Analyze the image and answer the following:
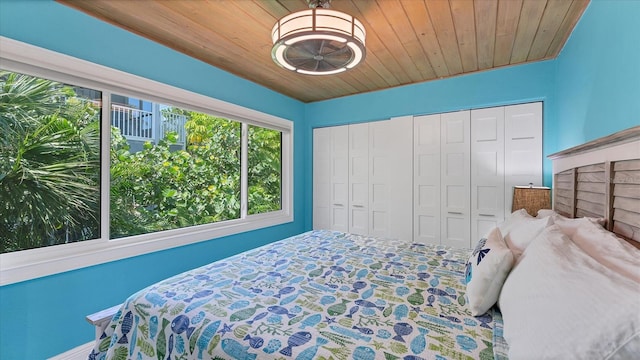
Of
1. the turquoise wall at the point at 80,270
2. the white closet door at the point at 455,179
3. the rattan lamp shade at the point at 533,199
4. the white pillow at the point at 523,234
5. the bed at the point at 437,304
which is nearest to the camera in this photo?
the bed at the point at 437,304

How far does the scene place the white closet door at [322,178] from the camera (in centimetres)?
394

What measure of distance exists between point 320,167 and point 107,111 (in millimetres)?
2628

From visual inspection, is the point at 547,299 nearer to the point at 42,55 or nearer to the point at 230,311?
the point at 230,311

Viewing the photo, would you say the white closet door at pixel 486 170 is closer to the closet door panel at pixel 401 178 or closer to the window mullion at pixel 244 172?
the closet door panel at pixel 401 178

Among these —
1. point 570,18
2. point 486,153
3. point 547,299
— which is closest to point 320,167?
point 486,153

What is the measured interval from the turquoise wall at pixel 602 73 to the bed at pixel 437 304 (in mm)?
212

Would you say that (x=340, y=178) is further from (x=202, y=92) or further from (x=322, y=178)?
(x=202, y=92)

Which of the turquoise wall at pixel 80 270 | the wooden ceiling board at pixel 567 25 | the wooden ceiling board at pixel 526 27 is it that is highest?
the wooden ceiling board at pixel 526 27

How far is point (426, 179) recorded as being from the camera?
315cm

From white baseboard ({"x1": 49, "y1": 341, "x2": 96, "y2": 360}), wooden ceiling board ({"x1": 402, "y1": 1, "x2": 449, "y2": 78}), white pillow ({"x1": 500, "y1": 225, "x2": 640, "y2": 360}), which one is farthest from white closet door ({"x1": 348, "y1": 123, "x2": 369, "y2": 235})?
white baseboard ({"x1": 49, "y1": 341, "x2": 96, "y2": 360})

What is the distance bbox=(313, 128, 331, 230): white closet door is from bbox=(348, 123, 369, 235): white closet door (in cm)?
36

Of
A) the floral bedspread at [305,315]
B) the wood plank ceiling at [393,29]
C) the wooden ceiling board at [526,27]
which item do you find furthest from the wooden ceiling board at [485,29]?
the floral bedspread at [305,315]

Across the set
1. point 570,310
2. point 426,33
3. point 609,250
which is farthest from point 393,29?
point 570,310

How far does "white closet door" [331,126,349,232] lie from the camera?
3783mm
